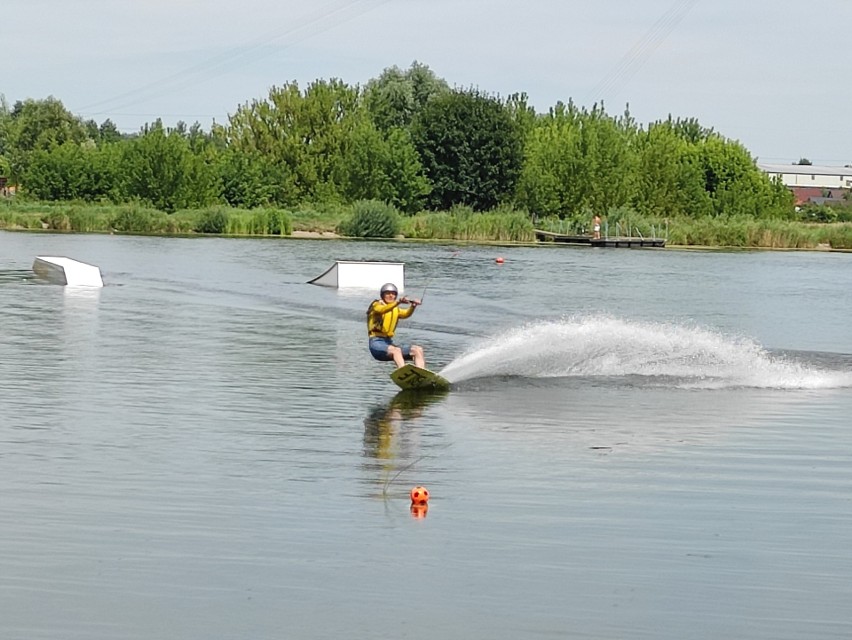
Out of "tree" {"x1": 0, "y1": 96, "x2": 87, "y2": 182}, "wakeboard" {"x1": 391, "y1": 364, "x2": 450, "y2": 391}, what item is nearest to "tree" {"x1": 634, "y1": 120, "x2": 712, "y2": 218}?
"tree" {"x1": 0, "y1": 96, "x2": 87, "y2": 182}

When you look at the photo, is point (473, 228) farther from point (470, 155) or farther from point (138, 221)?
point (138, 221)

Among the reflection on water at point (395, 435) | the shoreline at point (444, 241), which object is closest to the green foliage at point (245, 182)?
the shoreline at point (444, 241)

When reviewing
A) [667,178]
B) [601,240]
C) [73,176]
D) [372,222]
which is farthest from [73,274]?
[667,178]

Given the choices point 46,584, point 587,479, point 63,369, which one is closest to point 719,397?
point 587,479

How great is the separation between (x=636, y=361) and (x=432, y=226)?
54.4 metres

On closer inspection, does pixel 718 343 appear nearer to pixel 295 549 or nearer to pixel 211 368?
pixel 211 368

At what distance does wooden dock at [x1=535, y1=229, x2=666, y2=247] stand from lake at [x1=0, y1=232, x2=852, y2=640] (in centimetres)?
4582

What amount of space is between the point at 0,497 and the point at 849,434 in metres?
7.92

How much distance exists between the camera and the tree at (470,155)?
86812 mm

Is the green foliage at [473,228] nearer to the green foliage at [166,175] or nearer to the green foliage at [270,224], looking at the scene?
the green foliage at [270,224]

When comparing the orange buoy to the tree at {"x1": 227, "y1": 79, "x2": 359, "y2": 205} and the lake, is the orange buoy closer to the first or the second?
the lake

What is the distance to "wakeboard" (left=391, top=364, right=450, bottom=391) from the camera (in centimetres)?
1545

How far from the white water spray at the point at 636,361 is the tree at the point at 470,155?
66.8m

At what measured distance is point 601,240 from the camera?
6988cm
